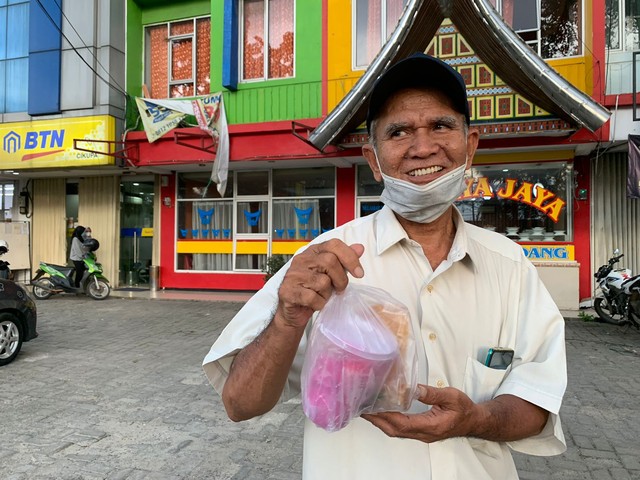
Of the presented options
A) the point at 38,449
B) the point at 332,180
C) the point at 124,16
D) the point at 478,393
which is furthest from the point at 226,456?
the point at 124,16

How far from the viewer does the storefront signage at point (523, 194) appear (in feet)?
31.7

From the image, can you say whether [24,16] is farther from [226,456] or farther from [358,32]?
[226,456]

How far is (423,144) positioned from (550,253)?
931cm

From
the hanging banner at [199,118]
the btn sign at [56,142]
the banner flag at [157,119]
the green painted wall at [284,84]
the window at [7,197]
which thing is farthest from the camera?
the window at [7,197]

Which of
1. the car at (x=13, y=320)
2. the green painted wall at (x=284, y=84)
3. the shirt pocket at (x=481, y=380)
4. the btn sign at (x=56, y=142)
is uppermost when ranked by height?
the green painted wall at (x=284, y=84)

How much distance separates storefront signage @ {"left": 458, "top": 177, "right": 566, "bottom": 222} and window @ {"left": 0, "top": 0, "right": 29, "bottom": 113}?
1228 centimetres

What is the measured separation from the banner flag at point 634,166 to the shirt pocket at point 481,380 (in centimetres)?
875

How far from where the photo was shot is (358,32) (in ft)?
34.8

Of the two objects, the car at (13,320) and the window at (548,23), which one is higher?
the window at (548,23)

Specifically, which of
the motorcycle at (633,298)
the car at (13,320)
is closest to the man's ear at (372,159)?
the car at (13,320)

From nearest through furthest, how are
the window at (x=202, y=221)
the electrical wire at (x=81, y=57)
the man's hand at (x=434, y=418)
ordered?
the man's hand at (x=434, y=418), the electrical wire at (x=81, y=57), the window at (x=202, y=221)

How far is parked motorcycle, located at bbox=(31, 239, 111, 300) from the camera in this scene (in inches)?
460

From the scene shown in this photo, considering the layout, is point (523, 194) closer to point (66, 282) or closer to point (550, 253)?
point (550, 253)

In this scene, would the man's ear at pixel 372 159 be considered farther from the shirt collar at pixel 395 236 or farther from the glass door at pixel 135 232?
the glass door at pixel 135 232
